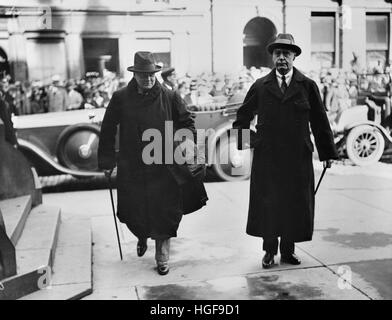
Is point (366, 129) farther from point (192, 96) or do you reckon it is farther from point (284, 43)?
point (284, 43)

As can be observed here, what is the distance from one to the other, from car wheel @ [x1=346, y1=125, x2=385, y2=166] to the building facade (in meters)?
1.28

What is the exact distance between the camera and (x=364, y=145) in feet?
31.5

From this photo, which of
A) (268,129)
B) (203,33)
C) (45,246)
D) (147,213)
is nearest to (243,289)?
(147,213)

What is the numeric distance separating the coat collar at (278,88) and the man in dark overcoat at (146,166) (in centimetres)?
84

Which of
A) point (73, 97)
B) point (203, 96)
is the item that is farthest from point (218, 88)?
point (73, 97)

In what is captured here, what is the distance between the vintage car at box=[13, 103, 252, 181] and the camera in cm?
770

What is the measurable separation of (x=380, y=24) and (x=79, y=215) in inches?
222

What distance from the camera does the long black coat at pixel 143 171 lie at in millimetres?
4145

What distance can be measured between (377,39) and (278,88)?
516 centimetres

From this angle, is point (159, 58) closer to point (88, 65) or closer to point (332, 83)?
point (88, 65)

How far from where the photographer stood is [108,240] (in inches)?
204

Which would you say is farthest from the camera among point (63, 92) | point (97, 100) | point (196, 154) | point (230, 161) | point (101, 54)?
point (63, 92)

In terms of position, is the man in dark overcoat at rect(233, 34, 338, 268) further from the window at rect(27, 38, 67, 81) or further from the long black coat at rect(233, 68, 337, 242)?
the window at rect(27, 38, 67, 81)

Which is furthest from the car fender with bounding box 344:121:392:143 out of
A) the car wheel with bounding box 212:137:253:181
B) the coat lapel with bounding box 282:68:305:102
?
the coat lapel with bounding box 282:68:305:102
